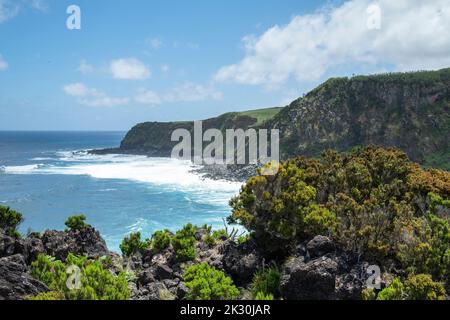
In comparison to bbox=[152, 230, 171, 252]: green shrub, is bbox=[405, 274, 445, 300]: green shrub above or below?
above

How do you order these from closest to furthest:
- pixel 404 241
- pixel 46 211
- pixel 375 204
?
pixel 404 241 < pixel 375 204 < pixel 46 211

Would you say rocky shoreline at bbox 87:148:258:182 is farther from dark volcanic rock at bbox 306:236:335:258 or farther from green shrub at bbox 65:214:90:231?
dark volcanic rock at bbox 306:236:335:258

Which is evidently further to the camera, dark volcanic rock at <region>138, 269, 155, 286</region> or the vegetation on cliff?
dark volcanic rock at <region>138, 269, 155, 286</region>

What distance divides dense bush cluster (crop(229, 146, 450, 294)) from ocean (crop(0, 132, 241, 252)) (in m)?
22.8

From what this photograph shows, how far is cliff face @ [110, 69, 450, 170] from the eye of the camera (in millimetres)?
94625

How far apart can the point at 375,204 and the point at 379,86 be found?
96.2 m

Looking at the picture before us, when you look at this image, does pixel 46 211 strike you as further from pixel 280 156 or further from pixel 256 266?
pixel 280 156

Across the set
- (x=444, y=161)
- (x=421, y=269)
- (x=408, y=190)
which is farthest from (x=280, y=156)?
(x=421, y=269)

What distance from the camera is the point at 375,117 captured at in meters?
106

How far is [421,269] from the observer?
17.3m

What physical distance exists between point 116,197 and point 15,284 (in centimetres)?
5366

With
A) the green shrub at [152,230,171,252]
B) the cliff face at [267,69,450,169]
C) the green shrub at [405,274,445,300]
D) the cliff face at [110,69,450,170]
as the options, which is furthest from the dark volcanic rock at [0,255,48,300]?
the cliff face at [267,69,450,169]

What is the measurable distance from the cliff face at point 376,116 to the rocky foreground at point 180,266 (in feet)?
250
